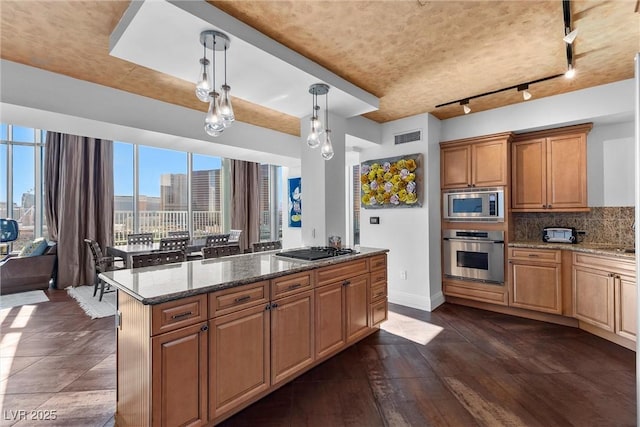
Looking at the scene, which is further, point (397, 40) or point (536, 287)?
point (536, 287)

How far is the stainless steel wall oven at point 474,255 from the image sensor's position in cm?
387

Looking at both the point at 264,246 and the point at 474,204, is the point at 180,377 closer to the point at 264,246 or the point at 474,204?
the point at 264,246

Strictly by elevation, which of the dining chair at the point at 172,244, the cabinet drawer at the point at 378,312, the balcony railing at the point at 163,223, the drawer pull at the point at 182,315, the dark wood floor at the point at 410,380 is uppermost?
the balcony railing at the point at 163,223

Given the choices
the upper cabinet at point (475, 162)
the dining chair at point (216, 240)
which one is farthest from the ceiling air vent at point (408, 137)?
the dining chair at point (216, 240)

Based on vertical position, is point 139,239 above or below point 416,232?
below

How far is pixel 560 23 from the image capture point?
6.97 ft

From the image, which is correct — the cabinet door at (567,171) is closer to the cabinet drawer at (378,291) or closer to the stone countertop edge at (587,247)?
the stone countertop edge at (587,247)

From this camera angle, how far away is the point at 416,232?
418cm

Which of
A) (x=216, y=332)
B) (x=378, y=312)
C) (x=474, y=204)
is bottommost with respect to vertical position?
(x=378, y=312)

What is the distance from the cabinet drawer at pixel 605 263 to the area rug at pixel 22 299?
7326 mm

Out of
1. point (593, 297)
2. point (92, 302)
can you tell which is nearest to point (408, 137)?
point (593, 297)

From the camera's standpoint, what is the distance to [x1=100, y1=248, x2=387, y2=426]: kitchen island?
155cm

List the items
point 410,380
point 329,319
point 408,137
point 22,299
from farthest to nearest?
point 22,299 → point 408,137 → point 329,319 → point 410,380

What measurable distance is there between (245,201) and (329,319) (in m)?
5.89
